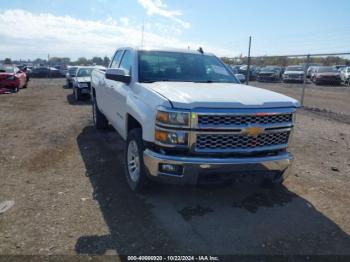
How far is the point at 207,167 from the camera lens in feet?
12.2

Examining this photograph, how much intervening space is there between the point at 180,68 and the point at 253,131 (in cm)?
186

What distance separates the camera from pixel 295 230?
12.3ft

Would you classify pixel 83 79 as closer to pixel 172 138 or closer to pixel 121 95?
pixel 121 95

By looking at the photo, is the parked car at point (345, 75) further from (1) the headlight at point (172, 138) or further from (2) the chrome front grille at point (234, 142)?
(1) the headlight at point (172, 138)

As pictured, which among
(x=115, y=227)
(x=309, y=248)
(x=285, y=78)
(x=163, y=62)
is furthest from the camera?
(x=285, y=78)

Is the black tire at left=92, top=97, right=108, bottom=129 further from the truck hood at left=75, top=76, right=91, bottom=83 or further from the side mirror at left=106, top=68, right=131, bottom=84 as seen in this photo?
the truck hood at left=75, top=76, right=91, bottom=83

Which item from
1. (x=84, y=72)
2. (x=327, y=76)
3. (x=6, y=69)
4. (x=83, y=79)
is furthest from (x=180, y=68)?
(x=327, y=76)

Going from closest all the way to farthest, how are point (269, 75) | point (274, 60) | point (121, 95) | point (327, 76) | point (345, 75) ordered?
point (121, 95) → point (327, 76) → point (345, 75) → point (269, 75) → point (274, 60)

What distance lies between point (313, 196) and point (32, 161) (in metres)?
4.46

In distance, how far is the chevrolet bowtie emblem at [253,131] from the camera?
12.6 feet

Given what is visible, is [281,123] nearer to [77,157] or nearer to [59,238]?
[59,238]

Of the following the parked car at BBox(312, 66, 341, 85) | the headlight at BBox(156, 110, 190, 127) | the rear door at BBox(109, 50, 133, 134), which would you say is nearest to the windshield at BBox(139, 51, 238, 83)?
the rear door at BBox(109, 50, 133, 134)

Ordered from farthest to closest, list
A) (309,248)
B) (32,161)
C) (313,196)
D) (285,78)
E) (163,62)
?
(285,78), (32,161), (163,62), (313,196), (309,248)

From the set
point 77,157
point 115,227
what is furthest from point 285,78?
point 115,227
